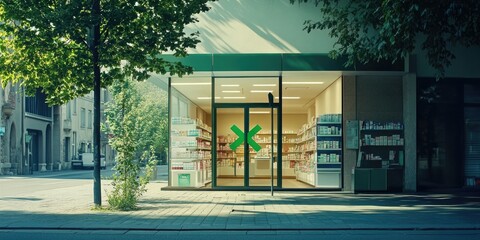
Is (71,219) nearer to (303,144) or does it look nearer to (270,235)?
(270,235)

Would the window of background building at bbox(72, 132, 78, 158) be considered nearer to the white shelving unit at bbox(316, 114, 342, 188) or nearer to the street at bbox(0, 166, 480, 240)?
the white shelving unit at bbox(316, 114, 342, 188)

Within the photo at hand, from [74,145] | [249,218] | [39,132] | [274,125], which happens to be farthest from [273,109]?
[74,145]

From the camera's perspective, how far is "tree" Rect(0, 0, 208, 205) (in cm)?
1449

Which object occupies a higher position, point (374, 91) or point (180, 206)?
point (374, 91)

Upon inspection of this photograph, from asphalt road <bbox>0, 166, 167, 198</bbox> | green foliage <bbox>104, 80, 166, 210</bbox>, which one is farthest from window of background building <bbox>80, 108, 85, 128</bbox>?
green foliage <bbox>104, 80, 166, 210</bbox>

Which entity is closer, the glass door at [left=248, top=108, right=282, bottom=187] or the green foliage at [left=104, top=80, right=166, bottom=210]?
the green foliage at [left=104, top=80, right=166, bottom=210]

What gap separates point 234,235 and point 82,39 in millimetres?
7285

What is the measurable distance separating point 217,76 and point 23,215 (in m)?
9.47

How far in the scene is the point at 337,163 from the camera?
70.8 ft

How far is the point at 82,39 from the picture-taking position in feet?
51.0

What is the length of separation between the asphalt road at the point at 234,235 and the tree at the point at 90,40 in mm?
4255

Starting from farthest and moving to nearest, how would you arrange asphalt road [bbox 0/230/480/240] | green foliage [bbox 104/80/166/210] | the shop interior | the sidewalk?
the shop interior
green foliage [bbox 104/80/166/210]
the sidewalk
asphalt road [bbox 0/230/480/240]

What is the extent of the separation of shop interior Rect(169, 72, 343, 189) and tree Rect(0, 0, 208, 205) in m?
5.45

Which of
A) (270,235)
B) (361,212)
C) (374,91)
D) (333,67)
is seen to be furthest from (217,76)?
(270,235)
